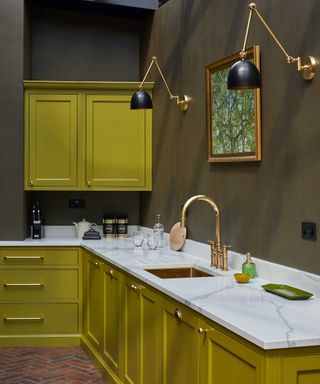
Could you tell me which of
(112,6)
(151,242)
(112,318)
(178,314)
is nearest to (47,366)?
(112,318)

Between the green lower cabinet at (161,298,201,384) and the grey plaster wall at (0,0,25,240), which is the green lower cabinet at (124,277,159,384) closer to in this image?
the green lower cabinet at (161,298,201,384)

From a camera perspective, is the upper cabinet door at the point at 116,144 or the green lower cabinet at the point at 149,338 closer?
the green lower cabinet at the point at 149,338

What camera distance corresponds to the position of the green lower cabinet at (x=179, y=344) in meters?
2.63

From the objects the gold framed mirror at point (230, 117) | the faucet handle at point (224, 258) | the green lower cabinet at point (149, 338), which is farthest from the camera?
the faucet handle at point (224, 258)

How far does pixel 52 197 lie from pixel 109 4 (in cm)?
188

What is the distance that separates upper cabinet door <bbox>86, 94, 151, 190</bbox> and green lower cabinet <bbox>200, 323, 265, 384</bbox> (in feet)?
10.3

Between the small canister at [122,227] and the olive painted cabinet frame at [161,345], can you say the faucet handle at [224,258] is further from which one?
the small canister at [122,227]

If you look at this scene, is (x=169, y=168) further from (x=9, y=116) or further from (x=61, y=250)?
(x=9, y=116)

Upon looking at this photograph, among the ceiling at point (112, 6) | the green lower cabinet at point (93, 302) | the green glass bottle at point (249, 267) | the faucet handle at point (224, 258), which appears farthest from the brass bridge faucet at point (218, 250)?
the ceiling at point (112, 6)

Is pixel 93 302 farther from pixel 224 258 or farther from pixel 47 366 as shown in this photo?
pixel 224 258

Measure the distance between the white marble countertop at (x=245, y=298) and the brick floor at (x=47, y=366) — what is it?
0.94 meters

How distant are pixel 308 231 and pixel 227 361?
0.97 m

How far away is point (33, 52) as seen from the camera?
579 cm

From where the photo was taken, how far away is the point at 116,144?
5582 mm
